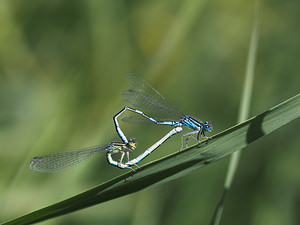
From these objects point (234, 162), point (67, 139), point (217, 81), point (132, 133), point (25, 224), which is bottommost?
point (25, 224)

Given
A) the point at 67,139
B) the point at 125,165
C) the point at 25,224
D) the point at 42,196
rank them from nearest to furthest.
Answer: the point at 25,224 → the point at 125,165 → the point at 42,196 → the point at 67,139

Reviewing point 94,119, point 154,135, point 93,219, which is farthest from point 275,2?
point 93,219

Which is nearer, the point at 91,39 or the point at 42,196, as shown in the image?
the point at 42,196

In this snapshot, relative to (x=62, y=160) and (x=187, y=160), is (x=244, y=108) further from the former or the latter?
(x=62, y=160)

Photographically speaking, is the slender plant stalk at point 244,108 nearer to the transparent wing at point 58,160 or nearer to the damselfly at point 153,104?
the damselfly at point 153,104

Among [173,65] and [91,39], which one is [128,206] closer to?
[173,65]

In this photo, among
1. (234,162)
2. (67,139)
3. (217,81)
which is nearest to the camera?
(234,162)

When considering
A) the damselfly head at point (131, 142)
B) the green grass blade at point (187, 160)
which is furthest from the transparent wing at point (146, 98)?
the green grass blade at point (187, 160)
